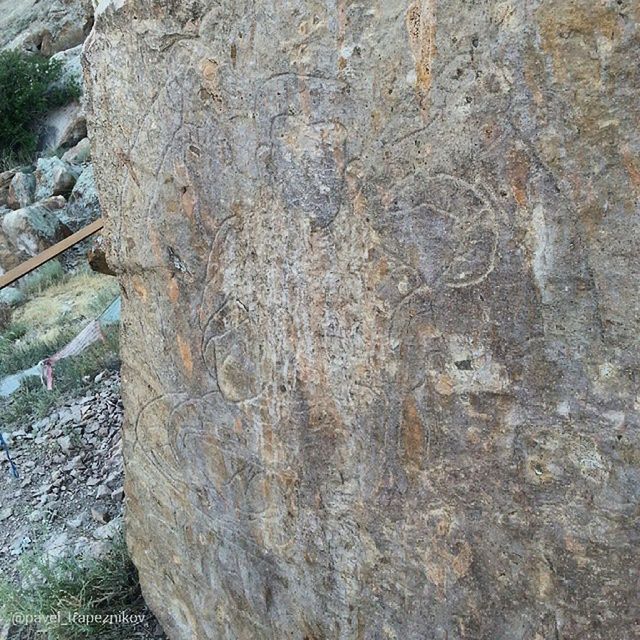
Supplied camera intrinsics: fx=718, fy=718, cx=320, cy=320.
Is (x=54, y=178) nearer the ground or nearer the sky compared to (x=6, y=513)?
nearer the sky

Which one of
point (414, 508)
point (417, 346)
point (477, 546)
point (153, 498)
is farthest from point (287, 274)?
point (153, 498)

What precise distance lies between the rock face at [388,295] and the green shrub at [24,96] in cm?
1007

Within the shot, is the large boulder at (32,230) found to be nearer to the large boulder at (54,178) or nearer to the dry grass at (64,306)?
the dry grass at (64,306)

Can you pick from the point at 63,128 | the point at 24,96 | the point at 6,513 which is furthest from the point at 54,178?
the point at 6,513

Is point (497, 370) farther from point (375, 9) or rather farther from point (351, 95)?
point (375, 9)

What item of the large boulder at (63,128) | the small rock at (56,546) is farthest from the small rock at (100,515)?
the large boulder at (63,128)

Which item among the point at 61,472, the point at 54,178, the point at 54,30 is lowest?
the point at 61,472

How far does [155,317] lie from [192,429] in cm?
31

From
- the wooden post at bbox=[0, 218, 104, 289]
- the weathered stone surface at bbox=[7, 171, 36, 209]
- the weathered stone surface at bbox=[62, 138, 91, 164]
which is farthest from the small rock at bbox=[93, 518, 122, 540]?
the weathered stone surface at bbox=[62, 138, 91, 164]

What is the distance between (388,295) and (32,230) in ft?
23.0

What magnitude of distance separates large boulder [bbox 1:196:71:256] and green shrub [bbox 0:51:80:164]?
3389 mm

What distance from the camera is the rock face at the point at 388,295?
4.19 feet

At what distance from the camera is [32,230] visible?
764cm

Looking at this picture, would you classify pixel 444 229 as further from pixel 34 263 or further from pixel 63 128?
pixel 63 128
